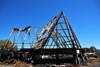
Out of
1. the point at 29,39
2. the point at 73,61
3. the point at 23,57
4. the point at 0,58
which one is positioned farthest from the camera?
the point at 29,39

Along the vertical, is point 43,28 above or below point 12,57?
above

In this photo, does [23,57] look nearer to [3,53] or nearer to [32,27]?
[3,53]

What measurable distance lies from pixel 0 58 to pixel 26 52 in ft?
18.3

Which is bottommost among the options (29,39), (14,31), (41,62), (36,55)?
(41,62)

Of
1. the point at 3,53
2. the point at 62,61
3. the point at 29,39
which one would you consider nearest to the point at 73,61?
the point at 62,61

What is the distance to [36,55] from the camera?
12.5 meters

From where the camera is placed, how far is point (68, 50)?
1171 cm

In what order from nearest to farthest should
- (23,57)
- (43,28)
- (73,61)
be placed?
1. (73,61)
2. (23,57)
3. (43,28)

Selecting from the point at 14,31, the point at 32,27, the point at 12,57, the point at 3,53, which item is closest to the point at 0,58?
the point at 3,53

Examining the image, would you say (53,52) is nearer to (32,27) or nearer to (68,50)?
(68,50)

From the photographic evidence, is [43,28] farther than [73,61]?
Yes

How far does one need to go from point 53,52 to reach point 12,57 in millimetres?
8179

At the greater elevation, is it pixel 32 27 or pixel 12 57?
pixel 32 27

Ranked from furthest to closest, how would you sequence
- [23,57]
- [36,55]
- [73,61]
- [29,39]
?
[29,39], [23,57], [36,55], [73,61]
